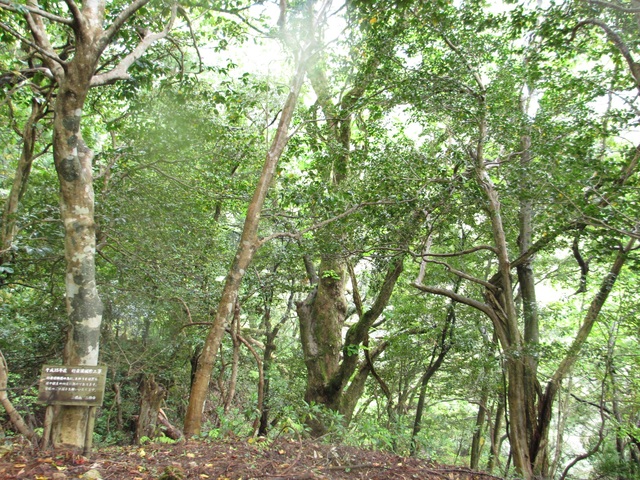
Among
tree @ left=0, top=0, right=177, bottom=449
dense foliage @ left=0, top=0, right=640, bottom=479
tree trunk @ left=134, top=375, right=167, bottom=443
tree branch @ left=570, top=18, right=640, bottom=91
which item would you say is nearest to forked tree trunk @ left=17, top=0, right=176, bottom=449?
tree @ left=0, top=0, right=177, bottom=449

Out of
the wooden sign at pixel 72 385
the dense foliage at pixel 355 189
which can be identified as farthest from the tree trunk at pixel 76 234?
the dense foliage at pixel 355 189

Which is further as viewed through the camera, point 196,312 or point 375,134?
point 196,312

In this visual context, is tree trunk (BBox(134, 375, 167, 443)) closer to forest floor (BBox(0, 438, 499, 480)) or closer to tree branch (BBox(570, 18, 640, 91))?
forest floor (BBox(0, 438, 499, 480))

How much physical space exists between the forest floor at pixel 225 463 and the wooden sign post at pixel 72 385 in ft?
1.70

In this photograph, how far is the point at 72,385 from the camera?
3785mm

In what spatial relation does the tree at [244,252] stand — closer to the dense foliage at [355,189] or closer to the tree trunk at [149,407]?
the dense foliage at [355,189]

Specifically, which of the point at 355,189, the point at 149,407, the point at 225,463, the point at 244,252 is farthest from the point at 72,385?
the point at 149,407

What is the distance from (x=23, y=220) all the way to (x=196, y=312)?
4.14 meters

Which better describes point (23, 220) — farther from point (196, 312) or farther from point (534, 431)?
point (534, 431)

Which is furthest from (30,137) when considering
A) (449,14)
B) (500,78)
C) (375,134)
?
(500,78)

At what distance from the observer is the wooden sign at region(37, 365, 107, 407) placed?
3744 millimetres

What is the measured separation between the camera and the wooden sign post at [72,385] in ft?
12.3

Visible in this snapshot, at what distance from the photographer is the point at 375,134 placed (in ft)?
27.0

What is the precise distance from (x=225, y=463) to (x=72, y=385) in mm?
1599
